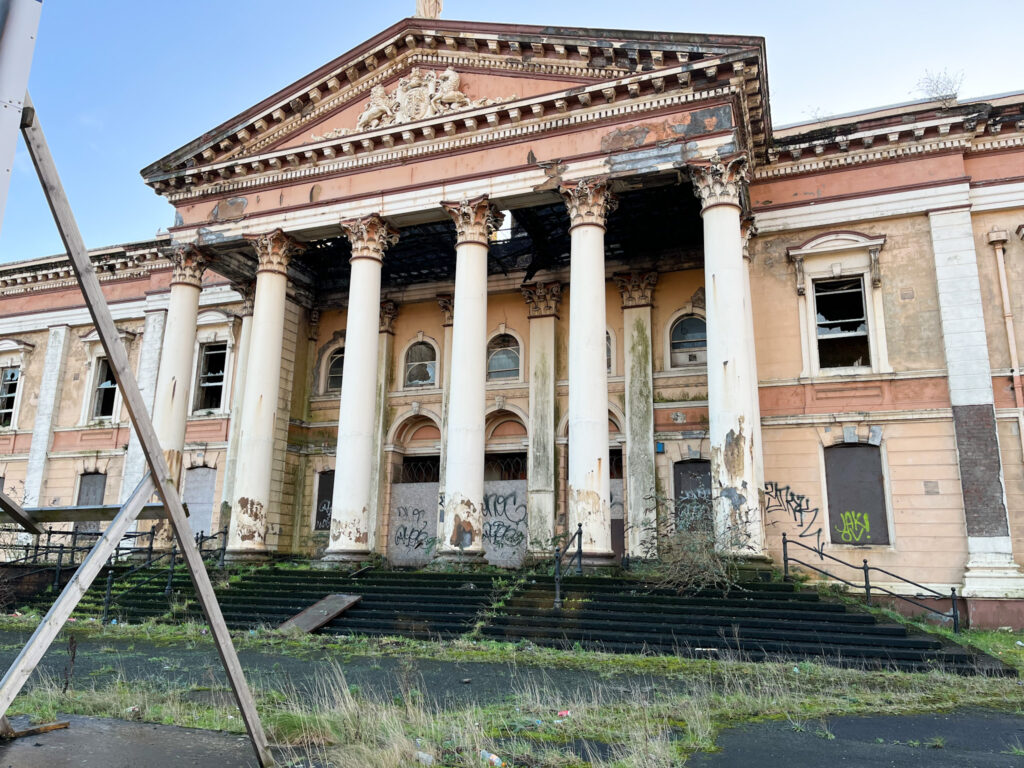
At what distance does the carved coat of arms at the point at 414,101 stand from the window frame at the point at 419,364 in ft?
20.3

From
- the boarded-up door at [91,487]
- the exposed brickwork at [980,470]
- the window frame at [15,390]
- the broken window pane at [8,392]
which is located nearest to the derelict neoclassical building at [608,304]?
the exposed brickwork at [980,470]

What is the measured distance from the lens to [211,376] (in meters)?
23.3

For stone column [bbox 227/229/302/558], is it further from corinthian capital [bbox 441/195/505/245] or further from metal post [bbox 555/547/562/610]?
metal post [bbox 555/547/562/610]

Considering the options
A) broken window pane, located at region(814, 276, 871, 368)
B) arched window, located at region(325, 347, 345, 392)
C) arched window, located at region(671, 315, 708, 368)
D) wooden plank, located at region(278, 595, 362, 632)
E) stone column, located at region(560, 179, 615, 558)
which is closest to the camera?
wooden plank, located at region(278, 595, 362, 632)

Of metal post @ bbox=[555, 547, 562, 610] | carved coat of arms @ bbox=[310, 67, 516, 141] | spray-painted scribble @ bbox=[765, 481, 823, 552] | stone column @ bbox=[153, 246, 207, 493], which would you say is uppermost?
carved coat of arms @ bbox=[310, 67, 516, 141]

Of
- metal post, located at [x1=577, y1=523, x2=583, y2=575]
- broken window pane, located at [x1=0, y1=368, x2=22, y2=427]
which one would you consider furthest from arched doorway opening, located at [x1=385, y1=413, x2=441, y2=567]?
broken window pane, located at [x1=0, y1=368, x2=22, y2=427]

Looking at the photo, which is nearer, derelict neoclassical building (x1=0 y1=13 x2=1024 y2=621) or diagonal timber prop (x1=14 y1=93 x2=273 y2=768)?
diagonal timber prop (x1=14 y1=93 x2=273 y2=768)

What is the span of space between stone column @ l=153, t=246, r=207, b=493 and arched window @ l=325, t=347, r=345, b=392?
4332 mm

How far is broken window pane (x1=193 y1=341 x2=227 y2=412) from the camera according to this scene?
2311cm

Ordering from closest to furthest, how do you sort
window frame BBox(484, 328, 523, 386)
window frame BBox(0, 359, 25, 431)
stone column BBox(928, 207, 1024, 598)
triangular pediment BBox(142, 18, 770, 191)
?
stone column BBox(928, 207, 1024, 598) < triangular pediment BBox(142, 18, 770, 191) < window frame BBox(484, 328, 523, 386) < window frame BBox(0, 359, 25, 431)

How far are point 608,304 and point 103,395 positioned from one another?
17069 mm

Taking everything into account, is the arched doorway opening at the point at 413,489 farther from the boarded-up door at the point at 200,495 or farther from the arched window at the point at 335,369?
the boarded-up door at the point at 200,495

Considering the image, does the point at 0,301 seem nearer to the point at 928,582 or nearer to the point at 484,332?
the point at 484,332

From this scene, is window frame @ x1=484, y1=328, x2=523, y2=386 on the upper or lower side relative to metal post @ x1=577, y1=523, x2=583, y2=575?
upper
